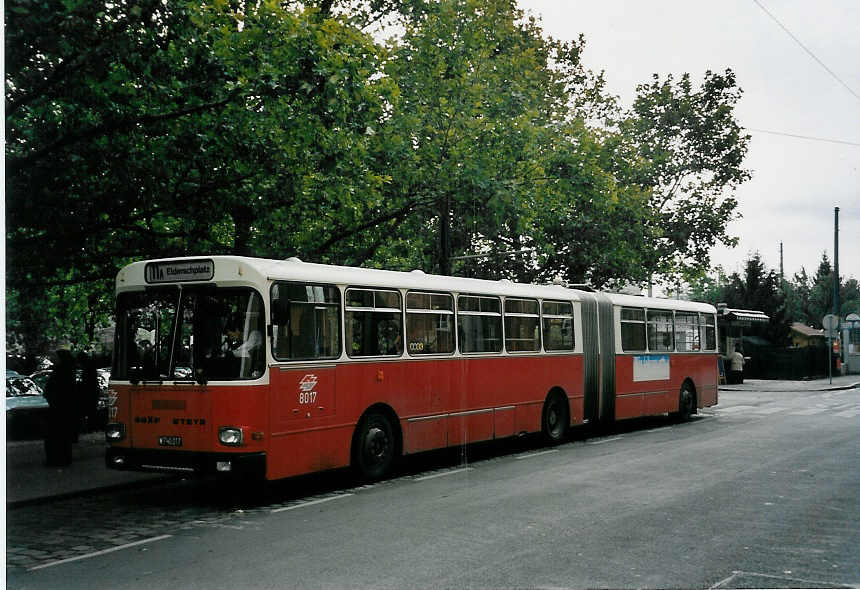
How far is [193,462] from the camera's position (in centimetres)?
1032

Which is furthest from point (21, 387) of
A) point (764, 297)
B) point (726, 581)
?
point (764, 297)

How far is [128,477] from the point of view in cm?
1272

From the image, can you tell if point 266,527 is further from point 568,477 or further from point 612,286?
point 612,286

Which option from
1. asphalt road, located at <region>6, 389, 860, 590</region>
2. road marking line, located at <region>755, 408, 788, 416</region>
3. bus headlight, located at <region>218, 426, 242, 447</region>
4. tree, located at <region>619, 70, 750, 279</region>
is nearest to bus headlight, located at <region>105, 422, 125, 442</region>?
asphalt road, located at <region>6, 389, 860, 590</region>

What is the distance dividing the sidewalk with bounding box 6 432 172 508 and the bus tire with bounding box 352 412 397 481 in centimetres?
294

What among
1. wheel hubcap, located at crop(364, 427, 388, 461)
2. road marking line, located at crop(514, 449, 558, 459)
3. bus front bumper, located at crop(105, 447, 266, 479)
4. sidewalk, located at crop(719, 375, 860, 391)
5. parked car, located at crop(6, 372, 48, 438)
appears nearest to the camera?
bus front bumper, located at crop(105, 447, 266, 479)

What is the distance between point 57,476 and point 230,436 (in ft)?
13.8

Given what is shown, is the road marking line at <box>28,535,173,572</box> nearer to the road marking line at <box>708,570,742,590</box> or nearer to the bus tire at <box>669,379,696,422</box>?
the road marking line at <box>708,570,742,590</box>

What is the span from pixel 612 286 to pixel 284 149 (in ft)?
72.2

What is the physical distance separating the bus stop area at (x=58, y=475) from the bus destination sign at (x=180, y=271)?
2697 millimetres

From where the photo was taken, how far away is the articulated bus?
410 inches

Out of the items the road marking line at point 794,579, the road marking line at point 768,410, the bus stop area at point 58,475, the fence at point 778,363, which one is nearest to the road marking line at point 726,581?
the road marking line at point 794,579

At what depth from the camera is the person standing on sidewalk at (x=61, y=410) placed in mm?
14055

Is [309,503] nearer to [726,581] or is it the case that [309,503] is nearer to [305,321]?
[305,321]
